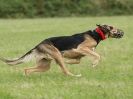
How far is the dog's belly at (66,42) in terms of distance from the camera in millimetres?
12688

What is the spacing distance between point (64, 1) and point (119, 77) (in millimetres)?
42021

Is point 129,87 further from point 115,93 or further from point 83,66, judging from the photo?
point 83,66

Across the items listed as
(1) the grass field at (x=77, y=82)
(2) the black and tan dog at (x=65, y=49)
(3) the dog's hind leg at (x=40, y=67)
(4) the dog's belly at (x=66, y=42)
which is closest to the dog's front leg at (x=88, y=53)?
(2) the black and tan dog at (x=65, y=49)

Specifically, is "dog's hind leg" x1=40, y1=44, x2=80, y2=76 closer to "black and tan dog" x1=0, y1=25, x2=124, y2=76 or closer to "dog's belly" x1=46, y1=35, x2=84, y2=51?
"black and tan dog" x1=0, y1=25, x2=124, y2=76

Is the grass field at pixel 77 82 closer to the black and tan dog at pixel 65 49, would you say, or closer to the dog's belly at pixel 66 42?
the black and tan dog at pixel 65 49

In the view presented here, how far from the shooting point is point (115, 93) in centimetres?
991

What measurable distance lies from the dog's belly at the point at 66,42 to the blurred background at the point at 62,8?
128 feet

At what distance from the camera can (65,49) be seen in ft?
42.1

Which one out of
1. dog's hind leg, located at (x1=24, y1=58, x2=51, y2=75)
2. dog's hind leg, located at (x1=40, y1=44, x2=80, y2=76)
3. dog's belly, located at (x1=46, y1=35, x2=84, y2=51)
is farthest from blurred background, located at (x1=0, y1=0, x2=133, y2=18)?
dog's hind leg, located at (x1=40, y1=44, x2=80, y2=76)

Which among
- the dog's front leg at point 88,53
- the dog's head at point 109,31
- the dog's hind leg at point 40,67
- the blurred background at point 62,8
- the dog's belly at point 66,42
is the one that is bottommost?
the blurred background at point 62,8

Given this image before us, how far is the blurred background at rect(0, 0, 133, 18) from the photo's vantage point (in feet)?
172

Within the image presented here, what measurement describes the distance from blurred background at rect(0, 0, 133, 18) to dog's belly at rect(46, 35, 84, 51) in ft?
128

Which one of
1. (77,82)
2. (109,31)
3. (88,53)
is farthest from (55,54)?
(109,31)

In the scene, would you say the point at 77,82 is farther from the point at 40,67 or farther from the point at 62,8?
the point at 62,8
